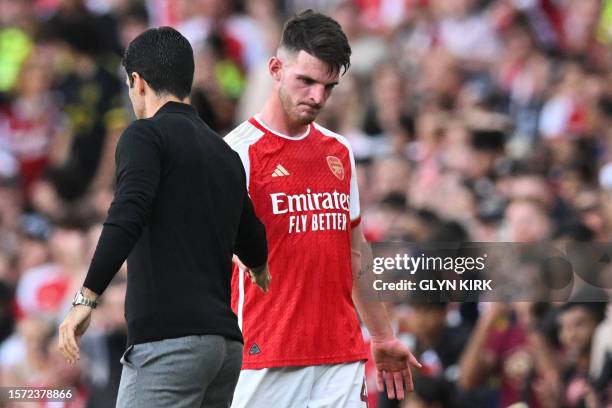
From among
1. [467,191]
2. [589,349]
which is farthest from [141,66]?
[467,191]

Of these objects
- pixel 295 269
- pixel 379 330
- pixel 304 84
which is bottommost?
pixel 379 330

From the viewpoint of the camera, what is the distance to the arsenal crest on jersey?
5.64 meters

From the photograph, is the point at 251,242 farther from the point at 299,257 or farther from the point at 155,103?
the point at 299,257

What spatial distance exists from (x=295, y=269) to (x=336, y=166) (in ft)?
1.61

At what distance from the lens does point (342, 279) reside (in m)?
5.52

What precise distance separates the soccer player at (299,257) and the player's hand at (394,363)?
22cm

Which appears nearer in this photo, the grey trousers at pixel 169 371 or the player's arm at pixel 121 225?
the player's arm at pixel 121 225

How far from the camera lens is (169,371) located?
436 cm

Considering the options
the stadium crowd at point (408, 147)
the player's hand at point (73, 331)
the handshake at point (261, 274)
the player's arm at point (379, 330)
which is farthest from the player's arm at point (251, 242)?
the stadium crowd at point (408, 147)

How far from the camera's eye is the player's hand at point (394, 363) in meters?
5.79

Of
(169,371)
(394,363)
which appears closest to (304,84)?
(394,363)

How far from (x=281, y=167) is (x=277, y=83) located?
34cm

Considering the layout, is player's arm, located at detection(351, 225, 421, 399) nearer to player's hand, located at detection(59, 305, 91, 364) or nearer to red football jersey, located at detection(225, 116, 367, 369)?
red football jersey, located at detection(225, 116, 367, 369)

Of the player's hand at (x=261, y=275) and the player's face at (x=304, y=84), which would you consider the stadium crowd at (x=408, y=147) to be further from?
the player's hand at (x=261, y=275)
